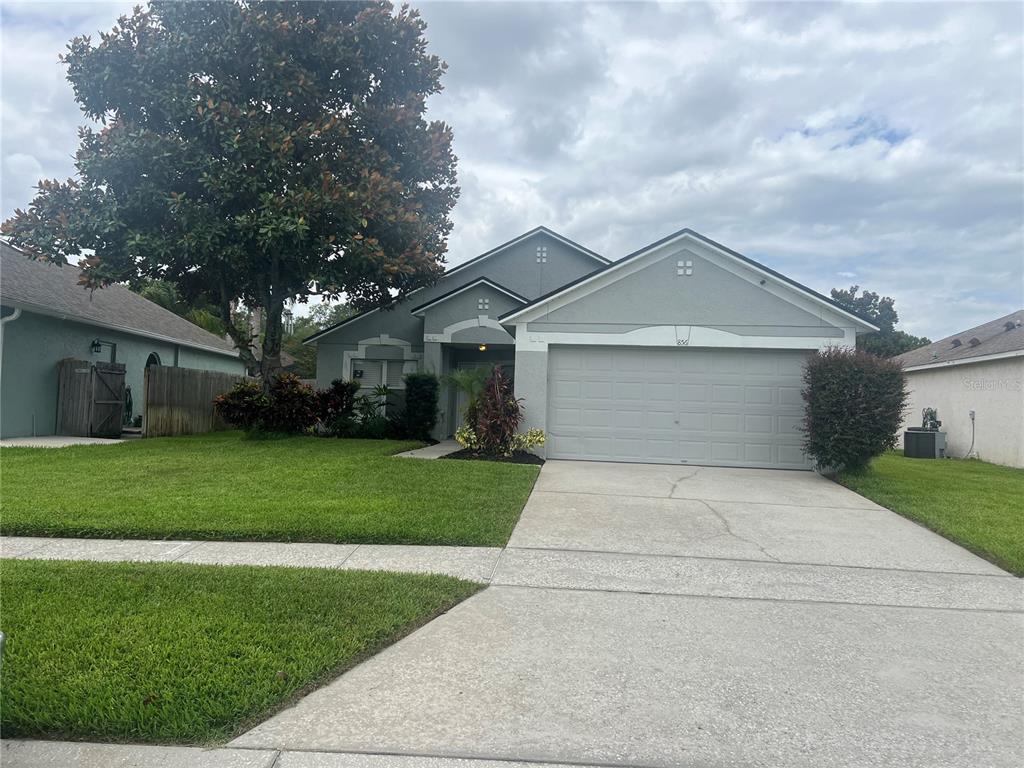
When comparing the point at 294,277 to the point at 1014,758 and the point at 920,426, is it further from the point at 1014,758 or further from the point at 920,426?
the point at 920,426

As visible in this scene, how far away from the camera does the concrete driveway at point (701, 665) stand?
303 centimetres

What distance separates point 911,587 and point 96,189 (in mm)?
15267

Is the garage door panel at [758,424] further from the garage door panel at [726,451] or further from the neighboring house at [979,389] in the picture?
the neighboring house at [979,389]

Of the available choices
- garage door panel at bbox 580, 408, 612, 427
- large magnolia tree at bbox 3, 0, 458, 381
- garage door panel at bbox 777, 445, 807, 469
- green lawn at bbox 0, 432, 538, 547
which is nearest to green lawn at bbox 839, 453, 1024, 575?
garage door panel at bbox 777, 445, 807, 469

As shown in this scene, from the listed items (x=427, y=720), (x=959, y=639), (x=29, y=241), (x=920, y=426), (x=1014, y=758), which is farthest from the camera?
(x=920, y=426)

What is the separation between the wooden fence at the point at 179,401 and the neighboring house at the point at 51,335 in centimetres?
197

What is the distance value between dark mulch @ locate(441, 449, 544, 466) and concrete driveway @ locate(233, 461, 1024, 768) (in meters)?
5.41

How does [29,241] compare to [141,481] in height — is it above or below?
above

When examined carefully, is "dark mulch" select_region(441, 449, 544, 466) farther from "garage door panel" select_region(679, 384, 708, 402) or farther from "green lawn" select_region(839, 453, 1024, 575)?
"green lawn" select_region(839, 453, 1024, 575)

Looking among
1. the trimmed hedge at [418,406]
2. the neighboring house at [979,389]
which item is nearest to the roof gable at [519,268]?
the trimmed hedge at [418,406]

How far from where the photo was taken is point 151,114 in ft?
45.5

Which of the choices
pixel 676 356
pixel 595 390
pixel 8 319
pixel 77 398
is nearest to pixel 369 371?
pixel 77 398

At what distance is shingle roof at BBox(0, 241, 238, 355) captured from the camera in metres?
14.5

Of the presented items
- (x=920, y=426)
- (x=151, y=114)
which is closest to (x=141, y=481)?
(x=151, y=114)
